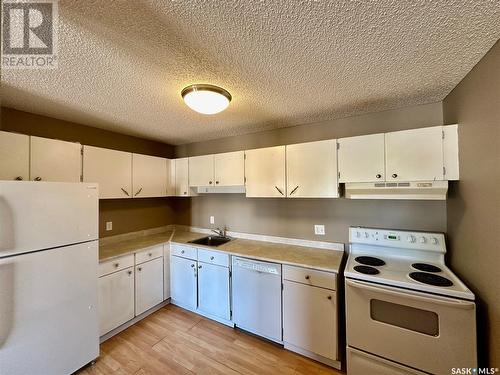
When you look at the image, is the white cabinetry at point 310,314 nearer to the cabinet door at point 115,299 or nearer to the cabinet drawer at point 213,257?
the cabinet drawer at point 213,257

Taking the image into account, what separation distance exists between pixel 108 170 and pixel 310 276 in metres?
2.48

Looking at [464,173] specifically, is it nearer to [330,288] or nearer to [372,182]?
[372,182]

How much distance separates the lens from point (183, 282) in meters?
2.59

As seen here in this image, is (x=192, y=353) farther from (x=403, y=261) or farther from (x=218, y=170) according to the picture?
(x=403, y=261)

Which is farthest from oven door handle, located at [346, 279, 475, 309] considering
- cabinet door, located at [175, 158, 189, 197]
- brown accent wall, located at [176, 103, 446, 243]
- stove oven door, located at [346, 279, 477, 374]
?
cabinet door, located at [175, 158, 189, 197]

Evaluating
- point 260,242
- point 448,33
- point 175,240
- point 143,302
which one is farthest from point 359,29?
point 143,302

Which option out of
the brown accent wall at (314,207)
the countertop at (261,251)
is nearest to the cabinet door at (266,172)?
the brown accent wall at (314,207)

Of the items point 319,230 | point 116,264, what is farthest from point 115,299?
point 319,230

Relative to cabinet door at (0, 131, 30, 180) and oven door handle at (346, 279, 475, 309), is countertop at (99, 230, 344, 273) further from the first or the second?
cabinet door at (0, 131, 30, 180)

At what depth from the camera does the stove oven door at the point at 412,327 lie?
1268 mm

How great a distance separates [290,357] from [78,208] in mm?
2329

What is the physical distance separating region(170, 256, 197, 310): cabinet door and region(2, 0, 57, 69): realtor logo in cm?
223

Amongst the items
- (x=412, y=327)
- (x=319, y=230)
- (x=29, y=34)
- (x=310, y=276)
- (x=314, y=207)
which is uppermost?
(x=29, y=34)

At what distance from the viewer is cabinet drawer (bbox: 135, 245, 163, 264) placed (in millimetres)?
2363
